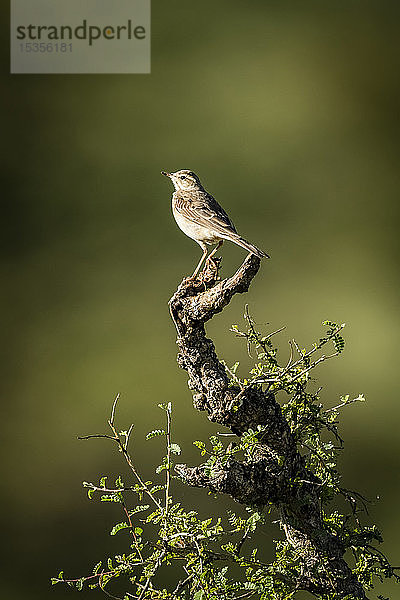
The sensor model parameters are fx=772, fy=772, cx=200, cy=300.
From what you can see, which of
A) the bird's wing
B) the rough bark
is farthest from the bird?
the rough bark

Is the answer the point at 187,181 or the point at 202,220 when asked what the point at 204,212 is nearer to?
the point at 202,220

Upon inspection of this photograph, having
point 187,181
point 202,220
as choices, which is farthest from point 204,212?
point 187,181

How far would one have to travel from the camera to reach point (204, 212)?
5.64 feet

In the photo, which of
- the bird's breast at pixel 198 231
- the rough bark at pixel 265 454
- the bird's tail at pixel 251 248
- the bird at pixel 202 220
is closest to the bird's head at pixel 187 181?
the bird at pixel 202 220

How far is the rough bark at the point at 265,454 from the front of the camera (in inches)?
50.0

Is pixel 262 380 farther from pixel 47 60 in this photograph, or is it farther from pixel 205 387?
pixel 47 60

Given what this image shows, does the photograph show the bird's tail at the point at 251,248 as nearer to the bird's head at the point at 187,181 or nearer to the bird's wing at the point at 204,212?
the bird's wing at the point at 204,212

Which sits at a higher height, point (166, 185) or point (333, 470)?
point (166, 185)

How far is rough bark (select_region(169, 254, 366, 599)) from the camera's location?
1270 mm

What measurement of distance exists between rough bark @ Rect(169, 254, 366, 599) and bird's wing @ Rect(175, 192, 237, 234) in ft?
1.08

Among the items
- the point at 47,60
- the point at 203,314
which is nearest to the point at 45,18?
the point at 47,60

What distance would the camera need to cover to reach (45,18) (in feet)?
14.1

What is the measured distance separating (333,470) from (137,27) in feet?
12.2

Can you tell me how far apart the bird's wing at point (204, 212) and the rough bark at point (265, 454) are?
1.08 feet
